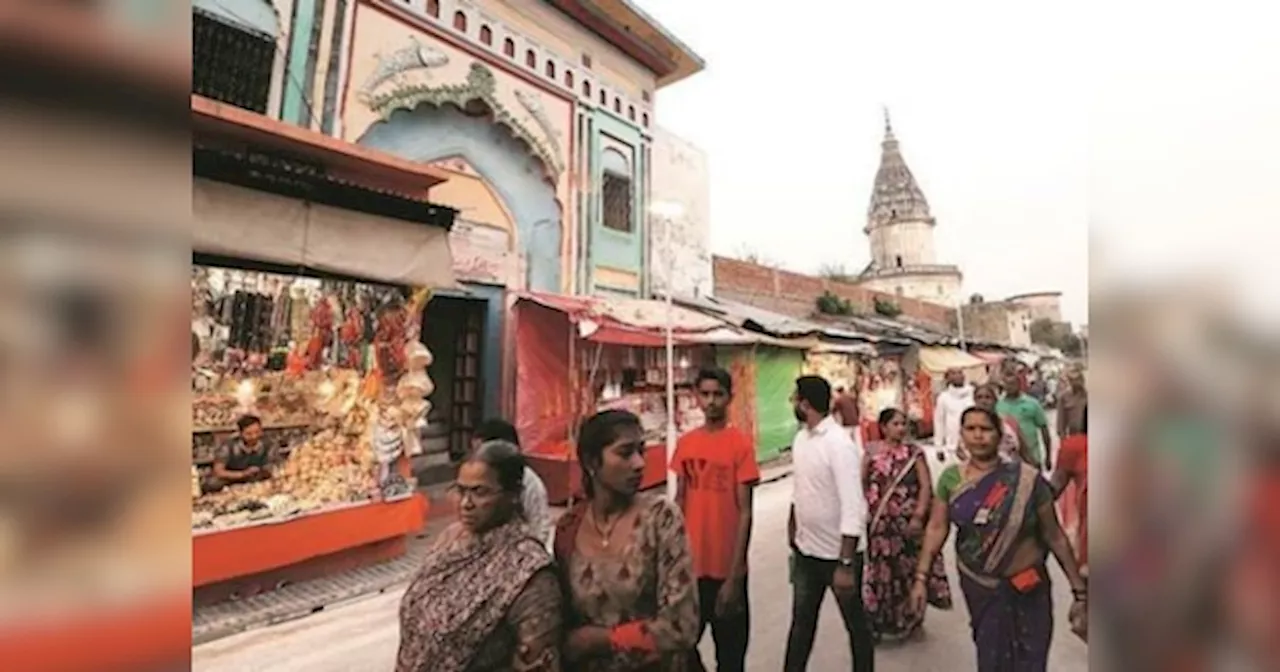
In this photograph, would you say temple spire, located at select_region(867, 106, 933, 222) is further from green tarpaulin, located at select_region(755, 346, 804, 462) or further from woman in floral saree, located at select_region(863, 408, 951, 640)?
woman in floral saree, located at select_region(863, 408, 951, 640)

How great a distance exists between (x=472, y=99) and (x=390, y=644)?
20.8ft

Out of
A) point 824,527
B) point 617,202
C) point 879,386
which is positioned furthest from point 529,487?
point 879,386

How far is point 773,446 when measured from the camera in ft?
35.2

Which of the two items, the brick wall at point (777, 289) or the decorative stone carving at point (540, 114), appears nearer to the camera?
the decorative stone carving at point (540, 114)

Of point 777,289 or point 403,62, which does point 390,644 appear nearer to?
point 403,62

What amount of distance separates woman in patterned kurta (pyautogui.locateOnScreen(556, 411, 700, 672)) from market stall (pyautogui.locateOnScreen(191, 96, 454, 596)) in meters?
3.25

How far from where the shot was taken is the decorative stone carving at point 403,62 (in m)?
7.15

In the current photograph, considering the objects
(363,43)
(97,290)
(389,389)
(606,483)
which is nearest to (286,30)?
(363,43)

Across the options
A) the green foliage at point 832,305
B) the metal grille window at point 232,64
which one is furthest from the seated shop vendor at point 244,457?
the green foliage at point 832,305

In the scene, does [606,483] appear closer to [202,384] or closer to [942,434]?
[202,384]

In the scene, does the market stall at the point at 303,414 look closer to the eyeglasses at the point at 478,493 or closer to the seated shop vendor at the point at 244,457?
the seated shop vendor at the point at 244,457

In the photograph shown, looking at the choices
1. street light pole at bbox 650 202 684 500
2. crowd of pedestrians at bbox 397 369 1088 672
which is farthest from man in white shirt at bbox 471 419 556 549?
street light pole at bbox 650 202 684 500

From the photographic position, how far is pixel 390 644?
13.1 ft

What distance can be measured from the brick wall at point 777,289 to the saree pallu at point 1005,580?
1188 centimetres
